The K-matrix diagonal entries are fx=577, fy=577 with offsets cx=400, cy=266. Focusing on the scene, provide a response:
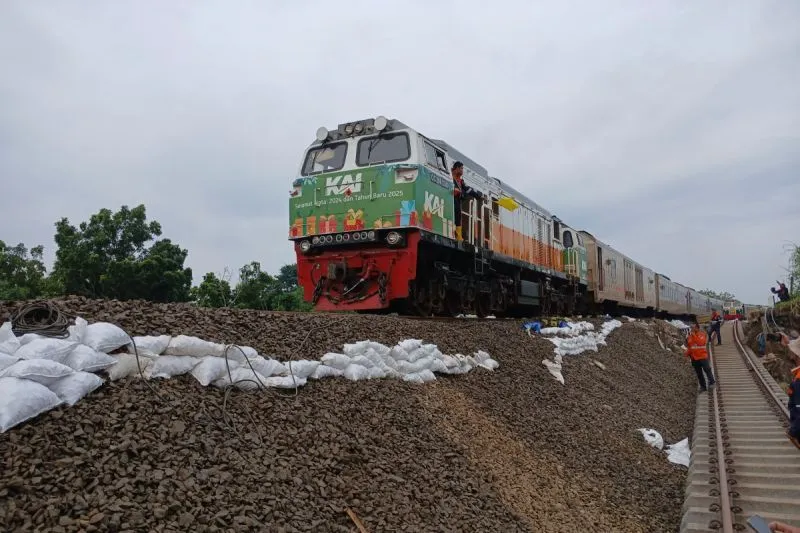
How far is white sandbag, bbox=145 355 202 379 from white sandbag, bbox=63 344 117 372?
31cm

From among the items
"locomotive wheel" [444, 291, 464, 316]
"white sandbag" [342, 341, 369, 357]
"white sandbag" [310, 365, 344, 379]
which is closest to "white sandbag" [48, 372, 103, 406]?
"white sandbag" [310, 365, 344, 379]

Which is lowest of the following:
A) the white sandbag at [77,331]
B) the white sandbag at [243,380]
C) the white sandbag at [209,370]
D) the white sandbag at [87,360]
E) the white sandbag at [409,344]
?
the white sandbag at [243,380]

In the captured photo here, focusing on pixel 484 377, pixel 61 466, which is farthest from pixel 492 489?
pixel 61 466

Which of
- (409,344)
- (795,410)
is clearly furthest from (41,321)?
(795,410)

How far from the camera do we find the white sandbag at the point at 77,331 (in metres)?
3.95

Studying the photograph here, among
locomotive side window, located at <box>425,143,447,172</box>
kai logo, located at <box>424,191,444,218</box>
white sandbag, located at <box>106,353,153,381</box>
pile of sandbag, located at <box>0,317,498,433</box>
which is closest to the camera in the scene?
pile of sandbag, located at <box>0,317,498,433</box>

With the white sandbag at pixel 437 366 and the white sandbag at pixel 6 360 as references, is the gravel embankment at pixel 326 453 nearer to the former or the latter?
the white sandbag at pixel 437 366

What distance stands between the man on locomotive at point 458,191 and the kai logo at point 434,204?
0.63 metres

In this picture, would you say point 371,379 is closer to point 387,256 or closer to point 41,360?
point 41,360

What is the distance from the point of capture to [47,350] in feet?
12.0

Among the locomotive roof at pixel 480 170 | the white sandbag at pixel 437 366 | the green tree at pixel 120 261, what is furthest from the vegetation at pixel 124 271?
the white sandbag at pixel 437 366

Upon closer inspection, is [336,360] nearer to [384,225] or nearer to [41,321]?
[41,321]

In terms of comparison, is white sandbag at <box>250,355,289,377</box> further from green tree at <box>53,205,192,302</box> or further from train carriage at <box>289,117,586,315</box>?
green tree at <box>53,205,192,302</box>

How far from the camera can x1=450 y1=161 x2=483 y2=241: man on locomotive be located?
1080 centimetres
